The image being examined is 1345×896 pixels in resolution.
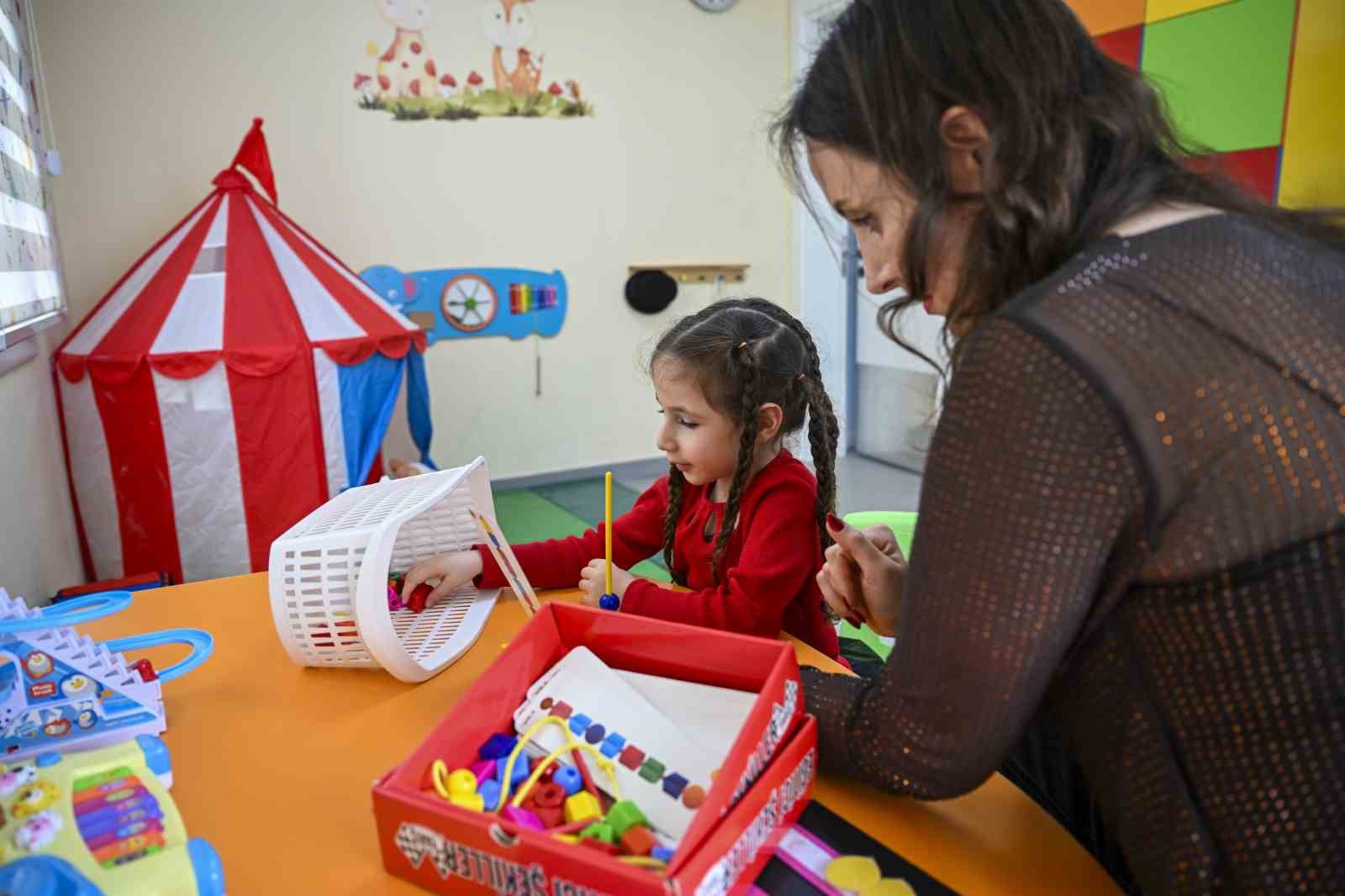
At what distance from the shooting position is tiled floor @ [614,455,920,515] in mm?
3016

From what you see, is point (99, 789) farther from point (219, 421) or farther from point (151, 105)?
point (151, 105)

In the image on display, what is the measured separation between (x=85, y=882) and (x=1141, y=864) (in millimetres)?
575

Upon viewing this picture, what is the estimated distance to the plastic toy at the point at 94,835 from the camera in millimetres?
468

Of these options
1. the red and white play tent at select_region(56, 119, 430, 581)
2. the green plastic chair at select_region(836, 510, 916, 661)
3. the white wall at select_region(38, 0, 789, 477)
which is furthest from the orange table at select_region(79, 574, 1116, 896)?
the white wall at select_region(38, 0, 789, 477)

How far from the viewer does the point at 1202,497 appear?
472 millimetres

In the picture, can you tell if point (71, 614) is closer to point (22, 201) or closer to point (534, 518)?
point (22, 201)

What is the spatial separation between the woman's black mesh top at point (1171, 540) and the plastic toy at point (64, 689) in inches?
23.6

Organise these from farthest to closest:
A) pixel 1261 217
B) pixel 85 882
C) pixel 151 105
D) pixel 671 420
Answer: pixel 151 105 < pixel 671 420 < pixel 1261 217 < pixel 85 882

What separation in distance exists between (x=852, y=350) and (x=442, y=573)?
2934 mm

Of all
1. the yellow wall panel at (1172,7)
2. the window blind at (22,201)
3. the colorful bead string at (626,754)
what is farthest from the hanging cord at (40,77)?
the yellow wall panel at (1172,7)

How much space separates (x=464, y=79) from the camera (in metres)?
2.91

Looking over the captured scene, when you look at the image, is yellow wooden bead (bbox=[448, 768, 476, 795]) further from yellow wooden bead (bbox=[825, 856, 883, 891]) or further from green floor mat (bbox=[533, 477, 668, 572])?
green floor mat (bbox=[533, 477, 668, 572])

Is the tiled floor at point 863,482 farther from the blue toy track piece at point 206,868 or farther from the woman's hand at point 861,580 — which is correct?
the blue toy track piece at point 206,868

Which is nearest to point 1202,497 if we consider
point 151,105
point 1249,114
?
point 1249,114
